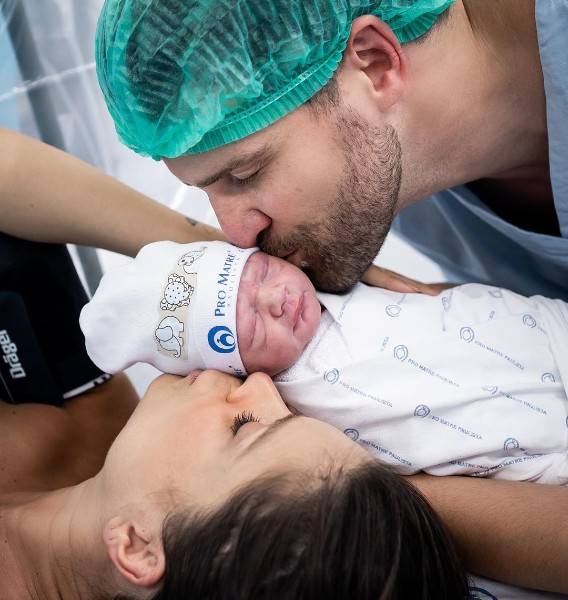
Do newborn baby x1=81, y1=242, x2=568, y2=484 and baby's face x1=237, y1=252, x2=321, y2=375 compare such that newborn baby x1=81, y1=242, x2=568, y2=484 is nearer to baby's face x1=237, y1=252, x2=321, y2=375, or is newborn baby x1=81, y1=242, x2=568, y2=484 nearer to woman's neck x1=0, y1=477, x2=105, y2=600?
baby's face x1=237, y1=252, x2=321, y2=375

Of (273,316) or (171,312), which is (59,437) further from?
(273,316)

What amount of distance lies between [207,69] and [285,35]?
0.12 m

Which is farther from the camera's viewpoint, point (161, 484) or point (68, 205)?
point (68, 205)

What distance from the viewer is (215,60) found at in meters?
1.04

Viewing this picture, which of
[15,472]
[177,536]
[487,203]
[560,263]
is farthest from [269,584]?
[487,203]

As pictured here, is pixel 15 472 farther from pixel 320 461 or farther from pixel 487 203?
pixel 487 203

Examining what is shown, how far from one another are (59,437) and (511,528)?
79 centimetres

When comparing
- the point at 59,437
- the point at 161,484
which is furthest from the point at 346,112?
the point at 59,437

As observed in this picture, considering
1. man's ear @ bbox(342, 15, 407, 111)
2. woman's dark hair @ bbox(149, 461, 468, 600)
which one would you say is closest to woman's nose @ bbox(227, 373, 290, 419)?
woman's dark hair @ bbox(149, 461, 468, 600)

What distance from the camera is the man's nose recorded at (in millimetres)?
1195

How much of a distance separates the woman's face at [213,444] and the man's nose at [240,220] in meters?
0.26

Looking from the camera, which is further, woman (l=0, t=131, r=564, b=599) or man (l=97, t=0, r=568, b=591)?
man (l=97, t=0, r=568, b=591)

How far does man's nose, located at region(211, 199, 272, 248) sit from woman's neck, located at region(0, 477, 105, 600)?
17.9 inches

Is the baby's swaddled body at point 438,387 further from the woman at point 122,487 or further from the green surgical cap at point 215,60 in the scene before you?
the green surgical cap at point 215,60
